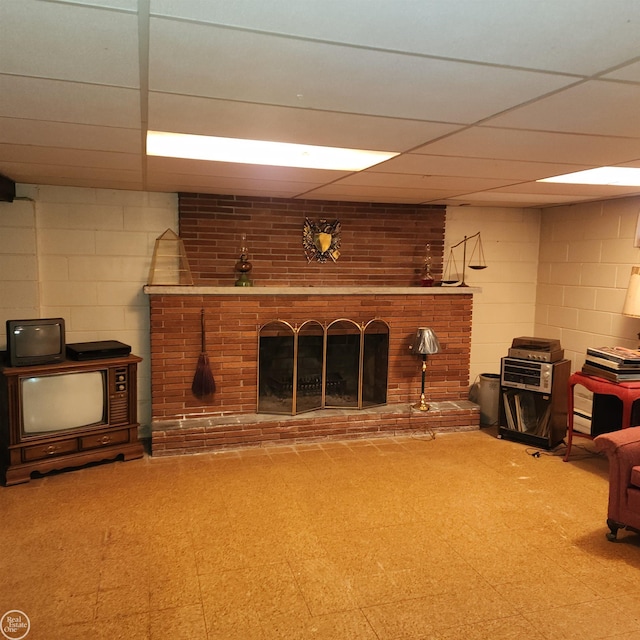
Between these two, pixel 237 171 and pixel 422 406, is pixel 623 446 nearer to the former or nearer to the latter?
pixel 422 406

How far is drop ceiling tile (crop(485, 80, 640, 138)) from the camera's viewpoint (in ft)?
5.69

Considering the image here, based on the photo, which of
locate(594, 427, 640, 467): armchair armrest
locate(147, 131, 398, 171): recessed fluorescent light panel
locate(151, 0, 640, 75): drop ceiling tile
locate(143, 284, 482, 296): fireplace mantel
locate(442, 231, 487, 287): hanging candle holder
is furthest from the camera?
locate(442, 231, 487, 287): hanging candle holder

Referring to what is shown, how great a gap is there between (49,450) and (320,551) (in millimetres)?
2120

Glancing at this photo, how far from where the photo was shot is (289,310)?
4.48m

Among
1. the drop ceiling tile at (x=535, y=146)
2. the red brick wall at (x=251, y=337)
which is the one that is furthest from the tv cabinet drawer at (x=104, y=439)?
the drop ceiling tile at (x=535, y=146)

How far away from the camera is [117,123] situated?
2.21 metres

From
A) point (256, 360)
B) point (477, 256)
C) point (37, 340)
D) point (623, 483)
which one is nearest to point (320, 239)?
point (256, 360)

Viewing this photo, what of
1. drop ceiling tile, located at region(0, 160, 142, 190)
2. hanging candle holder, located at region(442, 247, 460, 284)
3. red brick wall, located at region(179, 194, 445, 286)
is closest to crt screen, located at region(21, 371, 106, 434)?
red brick wall, located at region(179, 194, 445, 286)

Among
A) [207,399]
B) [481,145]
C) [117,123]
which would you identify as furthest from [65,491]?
[481,145]

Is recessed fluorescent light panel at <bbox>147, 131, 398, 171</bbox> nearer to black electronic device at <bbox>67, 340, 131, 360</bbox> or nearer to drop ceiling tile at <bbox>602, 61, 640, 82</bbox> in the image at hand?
drop ceiling tile at <bbox>602, 61, 640, 82</bbox>

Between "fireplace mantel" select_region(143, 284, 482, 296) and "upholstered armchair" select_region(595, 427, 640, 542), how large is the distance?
218 centimetres

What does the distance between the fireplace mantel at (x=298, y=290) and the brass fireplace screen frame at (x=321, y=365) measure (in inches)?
10.2

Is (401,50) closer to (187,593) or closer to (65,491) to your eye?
(187,593)

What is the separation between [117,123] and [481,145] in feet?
5.46
